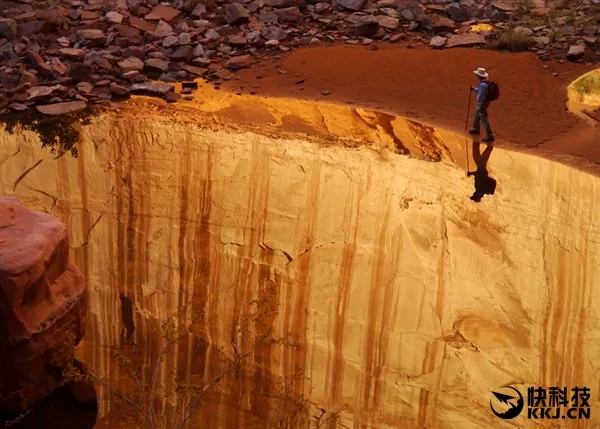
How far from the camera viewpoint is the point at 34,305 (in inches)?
217

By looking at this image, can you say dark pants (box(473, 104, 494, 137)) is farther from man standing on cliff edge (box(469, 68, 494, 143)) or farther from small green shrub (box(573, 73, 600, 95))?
small green shrub (box(573, 73, 600, 95))

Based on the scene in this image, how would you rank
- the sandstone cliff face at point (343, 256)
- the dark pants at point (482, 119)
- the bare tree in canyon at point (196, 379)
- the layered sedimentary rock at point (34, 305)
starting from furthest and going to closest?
the dark pants at point (482, 119), the sandstone cliff face at point (343, 256), the bare tree in canyon at point (196, 379), the layered sedimentary rock at point (34, 305)

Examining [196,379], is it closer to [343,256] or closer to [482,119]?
[343,256]

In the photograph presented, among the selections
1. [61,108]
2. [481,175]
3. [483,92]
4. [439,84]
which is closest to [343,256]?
[481,175]

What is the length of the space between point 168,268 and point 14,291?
8.99 feet

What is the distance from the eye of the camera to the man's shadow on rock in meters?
9.27

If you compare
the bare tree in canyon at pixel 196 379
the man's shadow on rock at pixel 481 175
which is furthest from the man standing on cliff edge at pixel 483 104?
the bare tree in canyon at pixel 196 379

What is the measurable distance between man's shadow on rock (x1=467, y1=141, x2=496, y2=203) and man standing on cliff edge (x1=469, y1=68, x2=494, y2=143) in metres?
0.19

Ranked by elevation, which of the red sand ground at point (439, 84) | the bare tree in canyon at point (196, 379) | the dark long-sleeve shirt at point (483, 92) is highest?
the dark long-sleeve shirt at point (483, 92)

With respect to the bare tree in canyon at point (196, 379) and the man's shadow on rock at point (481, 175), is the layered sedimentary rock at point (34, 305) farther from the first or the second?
the man's shadow on rock at point (481, 175)

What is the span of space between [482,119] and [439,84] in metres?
1.96

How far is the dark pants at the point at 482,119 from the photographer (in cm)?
1047

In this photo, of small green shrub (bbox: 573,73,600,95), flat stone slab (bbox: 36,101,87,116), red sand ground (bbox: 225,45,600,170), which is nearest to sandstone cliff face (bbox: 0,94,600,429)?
flat stone slab (bbox: 36,101,87,116)

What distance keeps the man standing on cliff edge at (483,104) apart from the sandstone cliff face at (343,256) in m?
0.30
